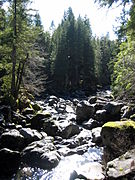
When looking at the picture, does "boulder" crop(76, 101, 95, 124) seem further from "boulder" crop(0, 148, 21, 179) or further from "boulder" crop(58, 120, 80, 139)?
"boulder" crop(0, 148, 21, 179)

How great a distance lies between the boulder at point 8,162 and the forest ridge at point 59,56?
5.19 metres

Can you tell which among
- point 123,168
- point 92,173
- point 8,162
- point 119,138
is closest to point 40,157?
point 8,162

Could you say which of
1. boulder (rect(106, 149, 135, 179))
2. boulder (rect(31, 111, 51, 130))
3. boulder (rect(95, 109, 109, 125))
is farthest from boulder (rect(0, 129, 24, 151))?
boulder (rect(95, 109, 109, 125))

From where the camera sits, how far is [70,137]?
13953mm

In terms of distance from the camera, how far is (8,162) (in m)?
9.58

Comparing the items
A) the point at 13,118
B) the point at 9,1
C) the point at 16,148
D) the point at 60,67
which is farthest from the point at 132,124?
the point at 60,67

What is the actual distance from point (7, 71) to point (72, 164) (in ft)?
39.2

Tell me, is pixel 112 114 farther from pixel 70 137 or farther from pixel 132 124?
pixel 132 124

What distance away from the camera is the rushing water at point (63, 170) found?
8.62 metres

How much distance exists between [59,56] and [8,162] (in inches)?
1384

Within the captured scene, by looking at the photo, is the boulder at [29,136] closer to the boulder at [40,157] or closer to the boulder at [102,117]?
the boulder at [40,157]

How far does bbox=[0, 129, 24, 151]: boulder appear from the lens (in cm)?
1083

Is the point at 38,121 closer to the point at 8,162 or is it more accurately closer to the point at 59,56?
the point at 8,162

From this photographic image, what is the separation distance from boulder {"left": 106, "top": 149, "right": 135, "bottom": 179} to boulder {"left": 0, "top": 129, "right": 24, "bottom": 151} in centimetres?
632
